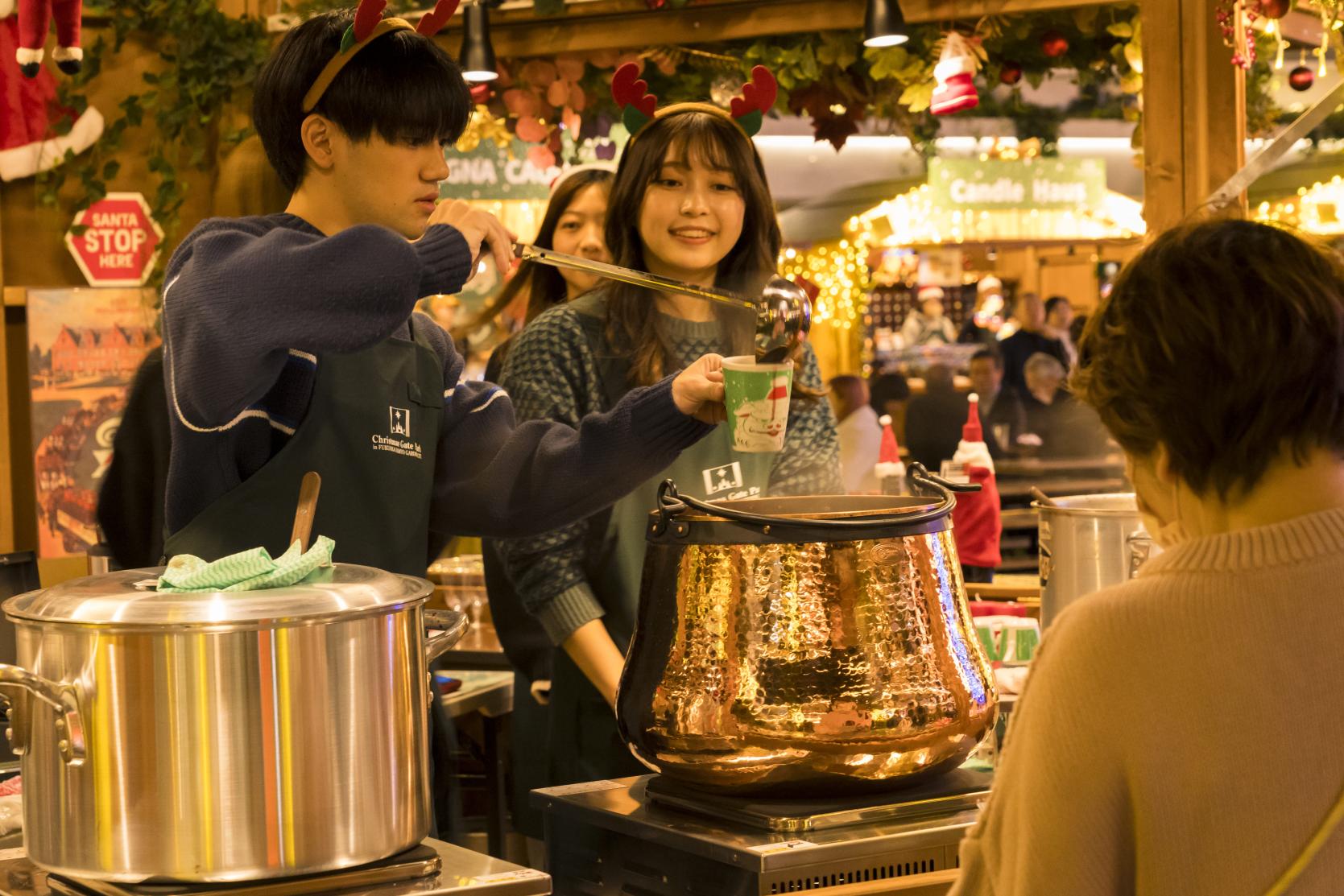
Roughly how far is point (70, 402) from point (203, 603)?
3.46 meters

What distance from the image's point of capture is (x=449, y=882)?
1347 millimetres

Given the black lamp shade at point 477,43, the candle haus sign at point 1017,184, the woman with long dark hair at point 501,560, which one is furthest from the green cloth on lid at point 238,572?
the candle haus sign at point 1017,184

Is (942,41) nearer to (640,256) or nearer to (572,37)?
(572,37)

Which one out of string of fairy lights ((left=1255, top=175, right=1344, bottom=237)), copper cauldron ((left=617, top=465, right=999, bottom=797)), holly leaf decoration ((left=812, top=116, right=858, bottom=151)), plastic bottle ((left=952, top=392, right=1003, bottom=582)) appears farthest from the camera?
string of fairy lights ((left=1255, top=175, right=1344, bottom=237))

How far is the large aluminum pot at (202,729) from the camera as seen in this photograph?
125 centimetres

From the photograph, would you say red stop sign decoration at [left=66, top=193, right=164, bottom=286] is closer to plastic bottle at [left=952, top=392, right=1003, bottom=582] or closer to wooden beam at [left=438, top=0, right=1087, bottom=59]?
wooden beam at [left=438, top=0, right=1087, bottom=59]

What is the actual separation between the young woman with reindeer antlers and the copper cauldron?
1.24 ft

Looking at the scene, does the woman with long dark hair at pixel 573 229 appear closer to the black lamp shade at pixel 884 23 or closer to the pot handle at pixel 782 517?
the black lamp shade at pixel 884 23

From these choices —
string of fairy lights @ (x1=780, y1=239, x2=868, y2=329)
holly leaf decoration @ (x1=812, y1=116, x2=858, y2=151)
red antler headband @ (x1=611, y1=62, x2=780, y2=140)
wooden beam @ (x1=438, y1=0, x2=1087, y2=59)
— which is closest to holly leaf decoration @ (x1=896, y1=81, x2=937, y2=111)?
holly leaf decoration @ (x1=812, y1=116, x2=858, y2=151)

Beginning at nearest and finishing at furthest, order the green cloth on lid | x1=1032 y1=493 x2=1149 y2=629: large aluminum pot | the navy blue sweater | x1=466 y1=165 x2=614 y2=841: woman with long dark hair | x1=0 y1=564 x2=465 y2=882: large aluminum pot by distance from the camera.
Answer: x1=0 y1=564 x2=465 y2=882: large aluminum pot < the green cloth on lid < the navy blue sweater < x1=1032 y1=493 x2=1149 y2=629: large aluminum pot < x1=466 y1=165 x2=614 y2=841: woman with long dark hair

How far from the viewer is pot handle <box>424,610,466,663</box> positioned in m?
1.49

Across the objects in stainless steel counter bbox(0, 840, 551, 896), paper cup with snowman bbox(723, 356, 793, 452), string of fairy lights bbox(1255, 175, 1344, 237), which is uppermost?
string of fairy lights bbox(1255, 175, 1344, 237)

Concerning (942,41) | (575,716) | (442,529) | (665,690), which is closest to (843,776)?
(665,690)

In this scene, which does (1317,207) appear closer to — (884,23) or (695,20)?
(884,23)
